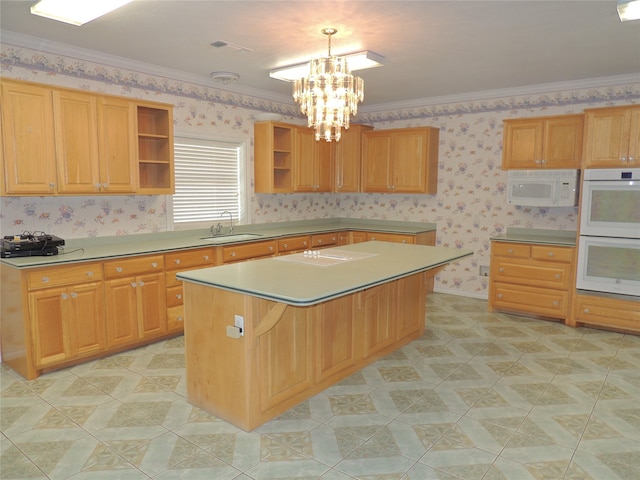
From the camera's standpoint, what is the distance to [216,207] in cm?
534

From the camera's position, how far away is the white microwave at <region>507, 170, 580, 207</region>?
15.6 ft

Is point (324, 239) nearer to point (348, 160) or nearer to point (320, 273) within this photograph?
point (348, 160)

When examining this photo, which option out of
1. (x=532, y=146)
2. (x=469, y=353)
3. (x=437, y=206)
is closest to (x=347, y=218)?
(x=437, y=206)

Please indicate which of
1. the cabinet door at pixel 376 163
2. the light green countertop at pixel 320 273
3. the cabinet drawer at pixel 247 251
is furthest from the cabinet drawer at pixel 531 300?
the cabinet drawer at pixel 247 251

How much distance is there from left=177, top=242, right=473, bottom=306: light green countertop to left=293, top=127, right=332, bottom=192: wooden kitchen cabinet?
7.41ft

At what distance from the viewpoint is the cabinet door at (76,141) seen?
11.7 ft

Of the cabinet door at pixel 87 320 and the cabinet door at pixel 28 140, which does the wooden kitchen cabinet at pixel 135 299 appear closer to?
the cabinet door at pixel 87 320

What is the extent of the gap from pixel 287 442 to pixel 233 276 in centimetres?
101

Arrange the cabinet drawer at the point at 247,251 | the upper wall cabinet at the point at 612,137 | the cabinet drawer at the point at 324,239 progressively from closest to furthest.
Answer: the upper wall cabinet at the point at 612,137
the cabinet drawer at the point at 247,251
the cabinet drawer at the point at 324,239

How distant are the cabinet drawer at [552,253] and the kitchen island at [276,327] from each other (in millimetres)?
1841

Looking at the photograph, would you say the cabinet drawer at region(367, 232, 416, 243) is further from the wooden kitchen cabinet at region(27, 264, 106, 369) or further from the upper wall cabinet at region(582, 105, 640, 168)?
the wooden kitchen cabinet at region(27, 264, 106, 369)

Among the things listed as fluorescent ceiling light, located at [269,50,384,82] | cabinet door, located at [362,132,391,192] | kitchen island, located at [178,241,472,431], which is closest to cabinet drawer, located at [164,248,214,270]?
kitchen island, located at [178,241,472,431]

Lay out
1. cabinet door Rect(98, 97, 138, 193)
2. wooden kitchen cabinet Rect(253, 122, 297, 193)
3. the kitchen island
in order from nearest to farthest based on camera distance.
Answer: the kitchen island, cabinet door Rect(98, 97, 138, 193), wooden kitchen cabinet Rect(253, 122, 297, 193)

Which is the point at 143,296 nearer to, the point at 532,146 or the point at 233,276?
the point at 233,276
